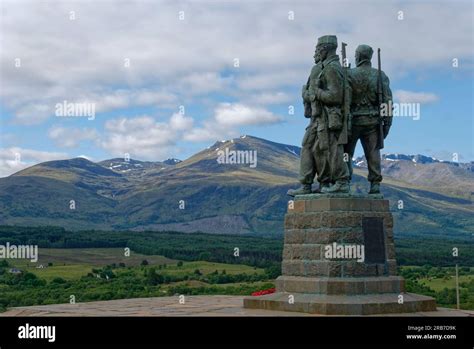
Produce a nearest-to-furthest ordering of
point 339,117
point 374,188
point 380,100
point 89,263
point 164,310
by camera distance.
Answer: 1. point 339,117
2. point 164,310
3. point 380,100
4. point 374,188
5. point 89,263

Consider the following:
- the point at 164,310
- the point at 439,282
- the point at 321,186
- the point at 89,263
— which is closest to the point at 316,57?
the point at 321,186

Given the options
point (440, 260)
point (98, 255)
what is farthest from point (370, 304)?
point (98, 255)

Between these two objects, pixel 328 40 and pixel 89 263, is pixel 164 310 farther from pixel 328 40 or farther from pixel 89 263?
pixel 89 263

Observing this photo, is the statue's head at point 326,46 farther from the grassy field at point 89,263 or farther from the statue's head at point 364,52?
the grassy field at point 89,263

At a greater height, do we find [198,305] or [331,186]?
[331,186]

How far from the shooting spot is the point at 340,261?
675 inches

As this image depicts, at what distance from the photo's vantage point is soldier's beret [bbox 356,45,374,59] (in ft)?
62.0

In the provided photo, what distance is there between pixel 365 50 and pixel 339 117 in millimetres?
2054
